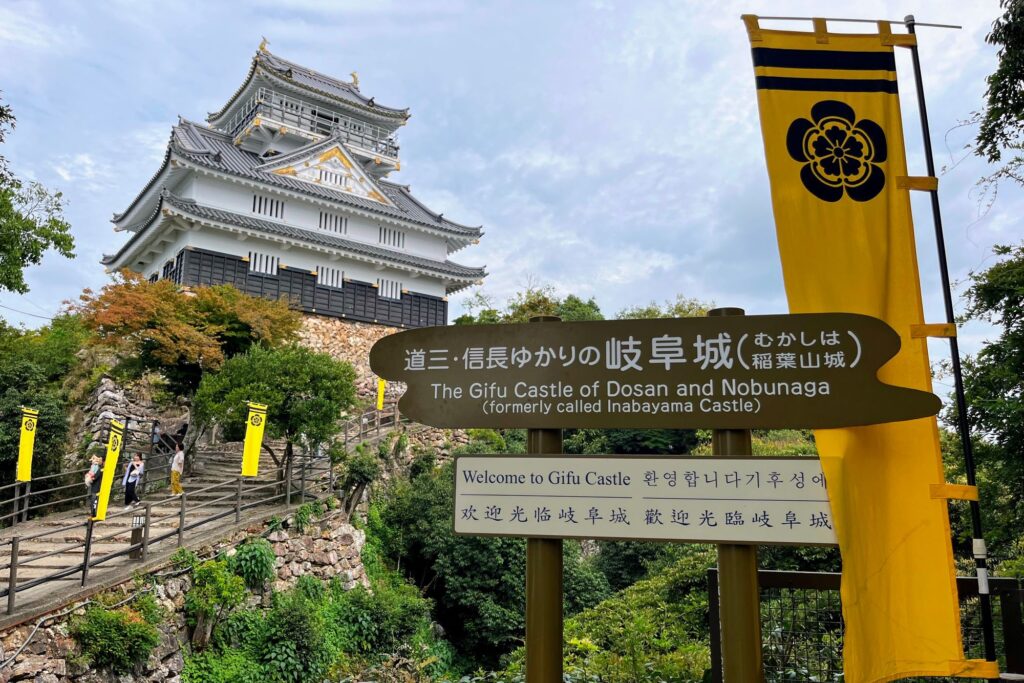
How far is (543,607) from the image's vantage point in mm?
3348

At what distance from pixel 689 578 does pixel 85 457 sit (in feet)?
43.2

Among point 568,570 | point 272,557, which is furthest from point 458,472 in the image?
point 568,570

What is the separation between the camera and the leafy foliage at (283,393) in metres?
13.1

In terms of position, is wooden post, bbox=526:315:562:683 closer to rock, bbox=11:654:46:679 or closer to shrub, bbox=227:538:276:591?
rock, bbox=11:654:46:679

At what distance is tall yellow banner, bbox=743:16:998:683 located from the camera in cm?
292

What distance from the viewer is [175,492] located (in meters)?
13.7

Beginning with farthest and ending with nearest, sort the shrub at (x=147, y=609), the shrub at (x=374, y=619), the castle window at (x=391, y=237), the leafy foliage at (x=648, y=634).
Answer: the castle window at (x=391, y=237)
the shrub at (x=374, y=619)
the shrub at (x=147, y=609)
the leafy foliage at (x=648, y=634)

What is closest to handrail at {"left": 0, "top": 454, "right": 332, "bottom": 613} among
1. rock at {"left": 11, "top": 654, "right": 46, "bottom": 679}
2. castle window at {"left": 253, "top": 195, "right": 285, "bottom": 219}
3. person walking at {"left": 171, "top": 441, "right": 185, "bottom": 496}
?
rock at {"left": 11, "top": 654, "right": 46, "bottom": 679}

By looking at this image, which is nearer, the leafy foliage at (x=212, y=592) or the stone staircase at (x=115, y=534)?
the stone staircase at (x=115, y=534)

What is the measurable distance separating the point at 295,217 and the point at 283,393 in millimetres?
12756

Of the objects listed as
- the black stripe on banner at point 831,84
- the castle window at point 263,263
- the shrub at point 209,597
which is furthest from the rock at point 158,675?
the castle window at point 263,263

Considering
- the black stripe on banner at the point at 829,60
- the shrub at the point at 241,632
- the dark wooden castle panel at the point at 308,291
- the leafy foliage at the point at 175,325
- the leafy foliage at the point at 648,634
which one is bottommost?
the shrub at the point at 241,632

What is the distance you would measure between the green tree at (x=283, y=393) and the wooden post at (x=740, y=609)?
11170 mm

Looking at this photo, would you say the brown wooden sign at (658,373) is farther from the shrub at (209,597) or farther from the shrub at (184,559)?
the shrub at (184,559)
